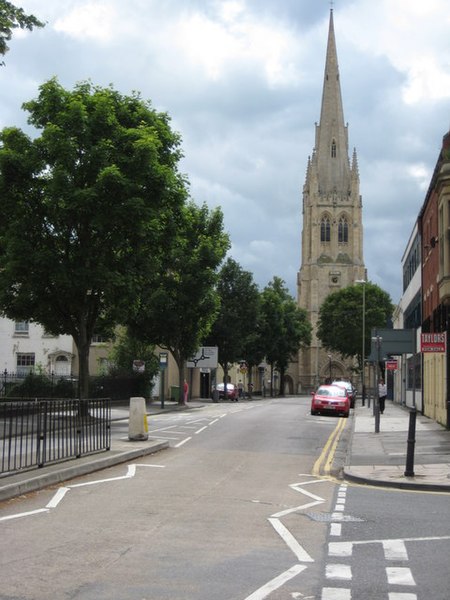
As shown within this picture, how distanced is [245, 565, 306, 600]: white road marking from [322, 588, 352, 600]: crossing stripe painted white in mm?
417

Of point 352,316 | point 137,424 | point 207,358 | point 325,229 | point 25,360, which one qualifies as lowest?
point 137,424

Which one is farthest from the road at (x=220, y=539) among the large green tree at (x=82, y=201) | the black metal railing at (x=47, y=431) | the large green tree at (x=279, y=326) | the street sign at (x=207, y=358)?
the large green tree at (x=279, y=326)

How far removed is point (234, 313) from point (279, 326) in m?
25.1

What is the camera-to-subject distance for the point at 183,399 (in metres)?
50.1

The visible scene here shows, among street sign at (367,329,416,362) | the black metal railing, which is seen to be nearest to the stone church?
street sign at (367,329,416,362)

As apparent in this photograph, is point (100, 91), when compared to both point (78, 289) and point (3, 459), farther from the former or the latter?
point (3, 459)

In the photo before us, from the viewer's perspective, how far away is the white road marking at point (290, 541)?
26.0 feet

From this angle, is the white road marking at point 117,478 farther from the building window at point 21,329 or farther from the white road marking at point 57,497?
the building window at point 21,329

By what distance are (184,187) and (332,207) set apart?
111 metres

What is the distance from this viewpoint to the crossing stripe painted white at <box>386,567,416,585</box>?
22.7ft

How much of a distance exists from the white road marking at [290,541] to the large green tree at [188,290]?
37687mm

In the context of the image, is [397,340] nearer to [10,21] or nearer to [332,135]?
[10,21]

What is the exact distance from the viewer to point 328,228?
139m

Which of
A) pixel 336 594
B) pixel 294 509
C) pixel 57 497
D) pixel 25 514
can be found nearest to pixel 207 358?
pixel 57 497
